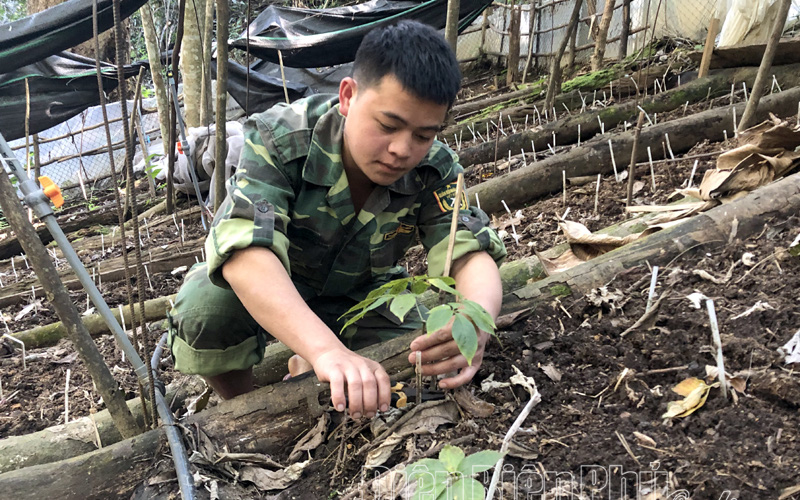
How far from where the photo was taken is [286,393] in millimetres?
1713

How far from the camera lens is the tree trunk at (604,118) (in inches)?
203

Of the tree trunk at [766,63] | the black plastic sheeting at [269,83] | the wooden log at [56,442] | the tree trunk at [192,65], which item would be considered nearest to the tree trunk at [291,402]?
the wooden log at [56,442]

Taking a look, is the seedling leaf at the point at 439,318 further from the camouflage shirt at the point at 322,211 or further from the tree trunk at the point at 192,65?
the tree trunk at the point at 192,65

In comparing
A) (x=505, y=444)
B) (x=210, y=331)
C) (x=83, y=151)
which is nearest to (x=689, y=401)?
(x=505, y=444)

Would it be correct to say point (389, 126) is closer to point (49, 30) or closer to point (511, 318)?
point (511, 318)

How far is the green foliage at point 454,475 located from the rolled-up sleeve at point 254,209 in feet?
2.58

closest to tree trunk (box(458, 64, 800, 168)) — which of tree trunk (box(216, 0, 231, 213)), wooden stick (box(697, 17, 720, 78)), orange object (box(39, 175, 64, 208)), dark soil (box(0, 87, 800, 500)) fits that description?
wooden stick (box(697, 17, 720, 78))

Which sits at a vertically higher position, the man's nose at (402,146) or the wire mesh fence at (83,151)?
the man's nose at (402,146)

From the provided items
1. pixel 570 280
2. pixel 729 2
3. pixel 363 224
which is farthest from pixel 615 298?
pixel 729 2

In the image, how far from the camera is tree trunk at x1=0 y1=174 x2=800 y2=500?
59.1 inches

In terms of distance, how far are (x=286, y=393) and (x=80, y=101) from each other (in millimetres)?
6652

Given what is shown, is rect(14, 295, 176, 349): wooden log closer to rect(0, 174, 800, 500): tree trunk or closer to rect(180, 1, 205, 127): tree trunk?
rect(0, 174, 800, 500): tree trunk

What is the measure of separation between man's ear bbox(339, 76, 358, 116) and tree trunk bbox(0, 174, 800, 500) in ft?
2.59

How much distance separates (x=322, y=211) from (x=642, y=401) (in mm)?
1190
